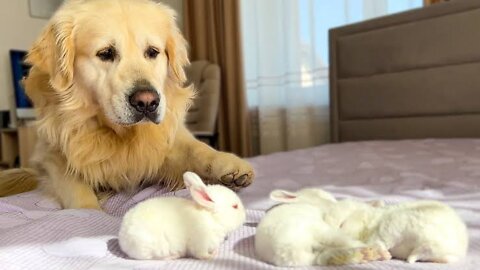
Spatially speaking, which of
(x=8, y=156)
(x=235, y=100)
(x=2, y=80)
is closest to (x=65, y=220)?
(x=235, y=100)

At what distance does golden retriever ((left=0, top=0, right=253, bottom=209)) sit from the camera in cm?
113

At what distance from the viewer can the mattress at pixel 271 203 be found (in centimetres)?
62

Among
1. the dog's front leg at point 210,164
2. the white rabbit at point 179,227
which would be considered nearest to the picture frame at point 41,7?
the dog's front leg at point 210,164

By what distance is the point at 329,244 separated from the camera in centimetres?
59

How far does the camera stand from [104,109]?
116cm

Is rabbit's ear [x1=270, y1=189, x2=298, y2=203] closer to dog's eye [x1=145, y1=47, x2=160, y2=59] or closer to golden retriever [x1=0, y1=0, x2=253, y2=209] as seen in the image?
golden retriever [x1=0, y1=0, x2=253, y2=209]

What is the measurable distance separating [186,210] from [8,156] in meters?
3.57

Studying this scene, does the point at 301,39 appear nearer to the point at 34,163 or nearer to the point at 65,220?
the point at 34,163

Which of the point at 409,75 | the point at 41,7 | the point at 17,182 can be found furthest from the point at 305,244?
the point at 41,7

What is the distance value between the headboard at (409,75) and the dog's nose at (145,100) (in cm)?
Answer: 191

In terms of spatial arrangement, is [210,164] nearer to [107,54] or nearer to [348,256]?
[107,54]

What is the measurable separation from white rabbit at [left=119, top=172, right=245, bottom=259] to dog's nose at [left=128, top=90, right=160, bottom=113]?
422mm

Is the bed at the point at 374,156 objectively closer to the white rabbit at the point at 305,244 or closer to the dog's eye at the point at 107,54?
the white rabbit at the point at 305,244

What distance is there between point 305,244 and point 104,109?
75 cm
